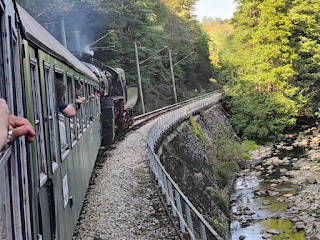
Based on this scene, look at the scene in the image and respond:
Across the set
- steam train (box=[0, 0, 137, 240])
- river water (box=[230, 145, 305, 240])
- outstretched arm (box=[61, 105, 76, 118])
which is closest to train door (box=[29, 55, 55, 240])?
steam train (box=[0, 0, 137, 240])

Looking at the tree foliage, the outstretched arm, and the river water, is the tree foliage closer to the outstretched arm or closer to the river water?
the river water

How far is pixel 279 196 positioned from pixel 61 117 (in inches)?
→ 621

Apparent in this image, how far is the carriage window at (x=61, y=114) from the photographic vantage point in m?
5.23

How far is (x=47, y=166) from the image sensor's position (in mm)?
4078

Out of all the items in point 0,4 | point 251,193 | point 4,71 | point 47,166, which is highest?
point 0,4

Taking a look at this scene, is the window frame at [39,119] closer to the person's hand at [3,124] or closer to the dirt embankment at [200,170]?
the person's hand at [3,124]

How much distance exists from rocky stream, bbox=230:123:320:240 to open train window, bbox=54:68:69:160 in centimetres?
984

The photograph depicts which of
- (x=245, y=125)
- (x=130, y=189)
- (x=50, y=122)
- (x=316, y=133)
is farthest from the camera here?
(x=245, y=125)

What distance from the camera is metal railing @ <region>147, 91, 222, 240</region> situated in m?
6.62

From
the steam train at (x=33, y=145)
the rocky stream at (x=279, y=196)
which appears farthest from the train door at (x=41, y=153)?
the rocky stream at (x=279, y=196)

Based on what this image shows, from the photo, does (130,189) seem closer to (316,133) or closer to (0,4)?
(0,4)

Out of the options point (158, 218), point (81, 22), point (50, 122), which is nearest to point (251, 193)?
point (158, 218)

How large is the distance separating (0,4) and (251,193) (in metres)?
19.3

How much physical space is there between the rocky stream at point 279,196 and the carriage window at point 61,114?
387 inches
